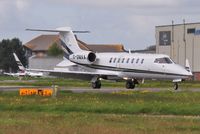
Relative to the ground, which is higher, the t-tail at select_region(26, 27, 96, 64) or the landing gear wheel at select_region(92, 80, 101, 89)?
the t-tail at select_region(26, 27, 96, 64)

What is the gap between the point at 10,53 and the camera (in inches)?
7485

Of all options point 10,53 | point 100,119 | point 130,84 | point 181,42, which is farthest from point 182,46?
point 100,119

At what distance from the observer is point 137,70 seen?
52.2m

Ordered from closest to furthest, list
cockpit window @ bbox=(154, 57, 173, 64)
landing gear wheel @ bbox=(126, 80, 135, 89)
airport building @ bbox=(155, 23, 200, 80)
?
cockpit window @ bbox=(154, 57, 173, 64)
landing gear wheel @ bbox=(126, 80, 135, 89)
airport building @ bbox=(155, 23, 200, 80)

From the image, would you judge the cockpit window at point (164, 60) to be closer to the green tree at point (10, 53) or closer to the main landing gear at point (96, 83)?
the main landing gear at point (96, 83)

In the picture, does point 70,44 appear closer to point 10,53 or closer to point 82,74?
point 82,74

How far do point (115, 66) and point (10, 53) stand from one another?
138516mm

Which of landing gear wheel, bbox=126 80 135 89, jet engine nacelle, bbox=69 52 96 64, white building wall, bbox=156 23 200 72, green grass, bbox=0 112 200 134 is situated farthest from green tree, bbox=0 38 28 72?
green grass, bbox=0 112 200 134

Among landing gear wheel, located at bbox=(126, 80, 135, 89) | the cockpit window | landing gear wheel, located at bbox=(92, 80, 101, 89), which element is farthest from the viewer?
landing gear wheel, located at bbox=(92, 80, 101, 89)

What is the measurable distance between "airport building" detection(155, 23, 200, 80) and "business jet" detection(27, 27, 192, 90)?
166ft

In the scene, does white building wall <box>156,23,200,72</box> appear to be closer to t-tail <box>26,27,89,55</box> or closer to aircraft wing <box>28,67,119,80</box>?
t-tail <box>26,27,89,55</box>

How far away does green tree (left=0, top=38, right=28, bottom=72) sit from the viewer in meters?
188

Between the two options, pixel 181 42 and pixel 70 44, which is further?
pixel 181 42

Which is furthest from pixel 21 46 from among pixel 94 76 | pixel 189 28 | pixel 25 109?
pixel 25 109
